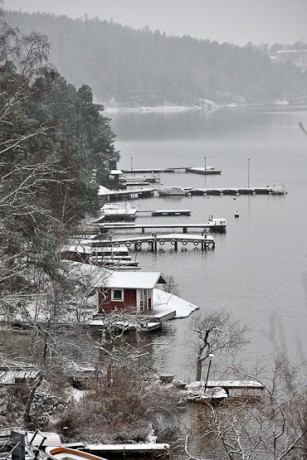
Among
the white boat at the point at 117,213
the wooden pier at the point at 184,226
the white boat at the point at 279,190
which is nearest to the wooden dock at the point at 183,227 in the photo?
the wooden pier at the point at 184,226

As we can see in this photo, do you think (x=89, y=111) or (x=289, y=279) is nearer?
(x=289, y=279)

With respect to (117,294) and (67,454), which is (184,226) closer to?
(117,294)

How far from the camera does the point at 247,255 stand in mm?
43688

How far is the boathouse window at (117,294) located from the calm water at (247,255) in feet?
6.23

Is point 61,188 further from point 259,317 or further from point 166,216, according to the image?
point 166,216

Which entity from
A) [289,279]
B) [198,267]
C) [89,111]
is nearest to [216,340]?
[289,279]

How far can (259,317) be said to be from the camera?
103 ft

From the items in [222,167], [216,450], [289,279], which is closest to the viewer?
[216,450]

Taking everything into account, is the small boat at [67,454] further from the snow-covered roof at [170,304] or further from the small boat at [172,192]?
the small boat at [172,192]

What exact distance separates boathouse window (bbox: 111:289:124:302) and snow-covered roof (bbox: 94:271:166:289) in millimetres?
238

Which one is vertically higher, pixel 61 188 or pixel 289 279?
pixel 61 188

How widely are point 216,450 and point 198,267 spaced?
74.6ft

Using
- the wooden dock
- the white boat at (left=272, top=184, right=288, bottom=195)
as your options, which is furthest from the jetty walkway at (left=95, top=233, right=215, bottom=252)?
the white boat at (left=272, top=184, right=288, bottom=195)

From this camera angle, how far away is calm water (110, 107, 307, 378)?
28.3 m
